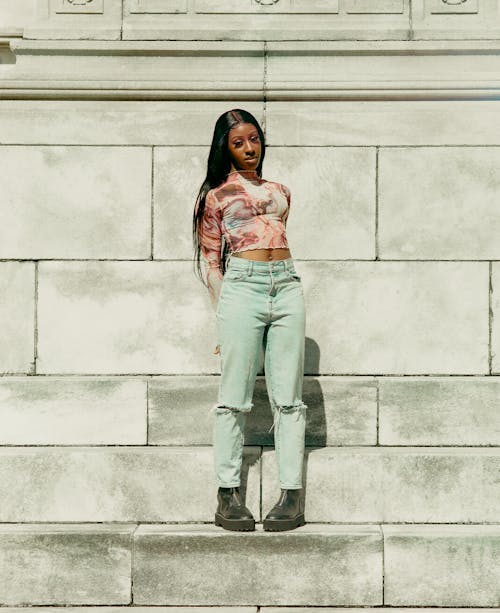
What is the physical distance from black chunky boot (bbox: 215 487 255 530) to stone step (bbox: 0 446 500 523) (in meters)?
0.25

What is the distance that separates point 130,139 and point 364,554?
12.0ft

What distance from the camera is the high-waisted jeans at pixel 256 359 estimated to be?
6.77 m

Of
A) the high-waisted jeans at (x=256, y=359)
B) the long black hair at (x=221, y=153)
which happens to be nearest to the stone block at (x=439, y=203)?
the long black hair at (x=221, y=153)

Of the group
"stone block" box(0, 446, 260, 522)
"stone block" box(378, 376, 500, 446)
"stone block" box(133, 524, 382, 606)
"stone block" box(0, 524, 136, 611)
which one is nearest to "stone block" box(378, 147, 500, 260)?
"stone block" box(378, 376, 500, 446)

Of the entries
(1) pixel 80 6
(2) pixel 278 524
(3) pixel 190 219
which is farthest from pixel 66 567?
(1) pixel 80 6

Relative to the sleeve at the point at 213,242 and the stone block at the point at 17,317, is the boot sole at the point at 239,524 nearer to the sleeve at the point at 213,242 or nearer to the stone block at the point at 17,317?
the sleeve at the point at 213,242

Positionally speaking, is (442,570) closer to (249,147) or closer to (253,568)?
(253,568)

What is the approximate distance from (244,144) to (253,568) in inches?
112

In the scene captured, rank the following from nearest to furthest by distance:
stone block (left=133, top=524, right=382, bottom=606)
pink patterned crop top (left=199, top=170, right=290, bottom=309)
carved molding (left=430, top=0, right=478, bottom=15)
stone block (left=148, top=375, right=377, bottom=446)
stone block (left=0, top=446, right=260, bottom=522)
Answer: stone block (left=133, top=524, right=382, bottom=606)
pink patterned crop top (left=199, top=170, right=290, bottom=309)
stone block (left=0, top=446, right=260, bottom=522)
stone block (left=148, top=375, right=377, bottom=446)
carved molding (left=430, top=0, right=478, bottom=15)

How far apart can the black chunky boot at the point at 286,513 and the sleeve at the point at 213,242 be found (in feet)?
4.50

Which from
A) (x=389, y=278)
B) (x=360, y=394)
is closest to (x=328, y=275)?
(x=389, y=278)

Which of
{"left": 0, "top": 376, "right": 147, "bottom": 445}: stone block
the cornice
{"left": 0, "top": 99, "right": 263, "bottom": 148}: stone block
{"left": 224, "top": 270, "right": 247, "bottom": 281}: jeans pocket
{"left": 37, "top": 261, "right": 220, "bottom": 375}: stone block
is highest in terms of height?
the cornice

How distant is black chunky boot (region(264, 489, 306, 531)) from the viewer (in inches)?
263

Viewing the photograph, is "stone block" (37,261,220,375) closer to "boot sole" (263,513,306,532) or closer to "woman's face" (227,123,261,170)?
"woman's face" (227,123,261,170)
